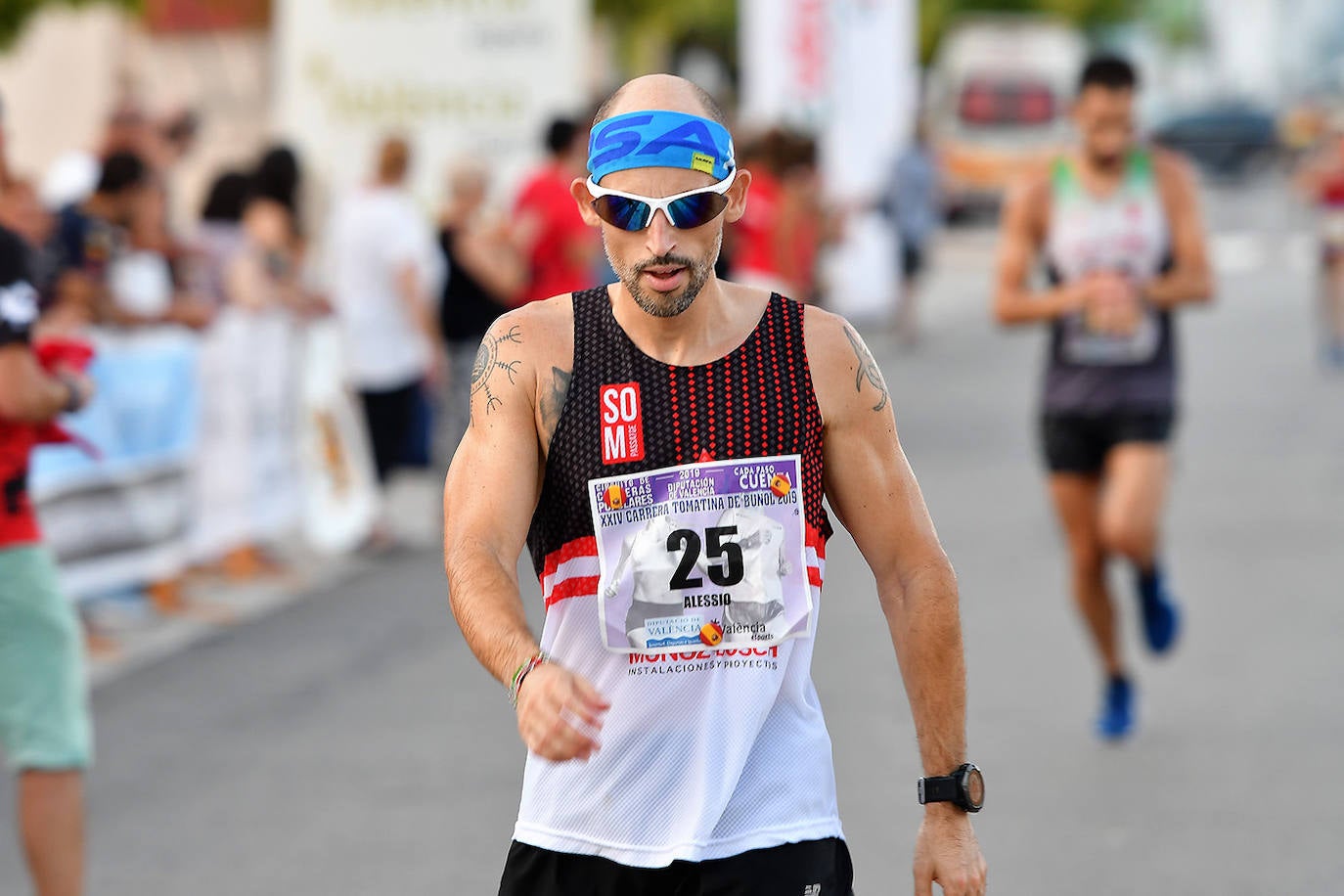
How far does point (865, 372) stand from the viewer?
3.53 m

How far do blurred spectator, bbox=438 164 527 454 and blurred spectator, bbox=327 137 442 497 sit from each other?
0.42ft

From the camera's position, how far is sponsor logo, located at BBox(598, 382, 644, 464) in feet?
11.1

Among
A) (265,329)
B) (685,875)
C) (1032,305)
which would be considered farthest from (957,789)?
(265,329)

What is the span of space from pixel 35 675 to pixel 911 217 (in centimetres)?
1789

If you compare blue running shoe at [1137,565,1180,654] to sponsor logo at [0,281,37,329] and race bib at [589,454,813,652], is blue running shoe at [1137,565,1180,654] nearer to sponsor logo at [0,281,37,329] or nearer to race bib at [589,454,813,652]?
sponsor logo at [0,281,37,329]

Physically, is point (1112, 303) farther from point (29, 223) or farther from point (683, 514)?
point (683, 514)

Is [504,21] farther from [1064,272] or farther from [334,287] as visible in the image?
[1064,272]

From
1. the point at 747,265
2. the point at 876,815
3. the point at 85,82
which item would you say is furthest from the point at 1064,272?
the point at 85,82

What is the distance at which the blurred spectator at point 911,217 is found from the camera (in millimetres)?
21828

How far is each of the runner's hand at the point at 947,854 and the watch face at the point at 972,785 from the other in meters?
0.03

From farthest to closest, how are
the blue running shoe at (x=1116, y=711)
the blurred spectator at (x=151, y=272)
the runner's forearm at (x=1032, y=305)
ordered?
the blurred spectator at (x=151, y=272) → the blue running shoe at (x=1116, y=711) → the runner's forearm at (x=1032, y=305)

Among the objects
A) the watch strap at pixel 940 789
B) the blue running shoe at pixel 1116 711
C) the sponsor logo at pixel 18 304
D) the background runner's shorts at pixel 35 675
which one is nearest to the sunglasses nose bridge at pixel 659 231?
the watch strap at pixel 940 789

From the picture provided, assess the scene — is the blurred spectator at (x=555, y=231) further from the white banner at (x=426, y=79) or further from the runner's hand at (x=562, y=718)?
the runner's hand at (x=562, y=718)

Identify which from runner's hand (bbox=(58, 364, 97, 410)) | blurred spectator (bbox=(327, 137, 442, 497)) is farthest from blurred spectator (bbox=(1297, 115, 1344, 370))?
runner's hand (bbox=(58, 364, 97, 410))
